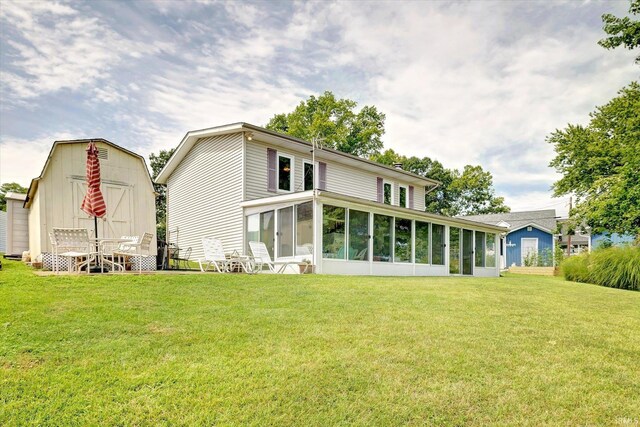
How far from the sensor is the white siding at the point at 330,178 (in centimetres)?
1445

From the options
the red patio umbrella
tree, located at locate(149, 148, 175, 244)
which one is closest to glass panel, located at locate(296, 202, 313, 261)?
the red patio umbrella

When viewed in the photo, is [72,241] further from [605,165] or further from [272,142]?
[605,165]

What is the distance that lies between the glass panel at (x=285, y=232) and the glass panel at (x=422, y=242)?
542cm

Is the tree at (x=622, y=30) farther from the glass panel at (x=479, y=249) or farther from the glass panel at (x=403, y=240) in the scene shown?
the glass panel at (x=403, y=240)

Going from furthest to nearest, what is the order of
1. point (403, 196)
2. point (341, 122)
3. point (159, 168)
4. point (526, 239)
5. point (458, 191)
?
1. point (458, 191)
2. point (341, 122)
3. point (526, 239)
4. point (159, 168)
5. point (403, 196)

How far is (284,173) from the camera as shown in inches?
611

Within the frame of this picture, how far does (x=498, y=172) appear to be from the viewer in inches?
1526

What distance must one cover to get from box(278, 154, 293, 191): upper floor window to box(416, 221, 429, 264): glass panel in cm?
509

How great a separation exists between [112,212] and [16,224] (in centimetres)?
657

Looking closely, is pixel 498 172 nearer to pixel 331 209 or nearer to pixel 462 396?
pixel 331 209

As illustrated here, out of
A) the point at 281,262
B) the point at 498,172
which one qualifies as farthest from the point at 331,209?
the point at 498,172

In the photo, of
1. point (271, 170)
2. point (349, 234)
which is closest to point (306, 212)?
point (349, 234)

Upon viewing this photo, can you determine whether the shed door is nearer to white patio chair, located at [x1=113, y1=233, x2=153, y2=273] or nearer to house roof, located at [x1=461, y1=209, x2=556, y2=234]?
white patio chair, located at [x1=113, y1=233, x2=153, y2=273]

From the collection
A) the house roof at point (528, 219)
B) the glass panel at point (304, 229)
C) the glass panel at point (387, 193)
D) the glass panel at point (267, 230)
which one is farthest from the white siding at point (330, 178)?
the house roof at point (528, 219)
